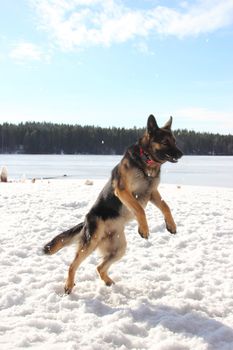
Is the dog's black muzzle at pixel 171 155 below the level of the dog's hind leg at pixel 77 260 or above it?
above

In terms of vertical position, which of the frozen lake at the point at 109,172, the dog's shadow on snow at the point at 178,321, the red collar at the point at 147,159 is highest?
the red collar at the point at 147,159

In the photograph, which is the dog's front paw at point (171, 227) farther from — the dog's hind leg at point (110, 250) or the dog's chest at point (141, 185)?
the dog's hind leg at point (110, 250)

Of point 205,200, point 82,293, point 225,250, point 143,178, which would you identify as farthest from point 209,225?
point 82,293

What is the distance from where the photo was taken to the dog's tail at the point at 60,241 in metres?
5.52

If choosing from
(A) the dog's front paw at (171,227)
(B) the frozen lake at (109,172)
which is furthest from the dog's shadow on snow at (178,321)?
(B) the frozen lake at (109,172)

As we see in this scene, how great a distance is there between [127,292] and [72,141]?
97792 mm

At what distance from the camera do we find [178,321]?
170 inches

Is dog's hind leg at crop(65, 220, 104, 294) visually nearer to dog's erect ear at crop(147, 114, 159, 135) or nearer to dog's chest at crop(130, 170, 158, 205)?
dog's chest at crop(130, 170, 158, 205)

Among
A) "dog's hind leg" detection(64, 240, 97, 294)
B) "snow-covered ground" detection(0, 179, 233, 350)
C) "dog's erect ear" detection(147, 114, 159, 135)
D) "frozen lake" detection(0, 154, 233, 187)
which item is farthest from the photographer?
"frozen lake" detection(0, 154, 233, 187)

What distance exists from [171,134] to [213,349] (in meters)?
3.03

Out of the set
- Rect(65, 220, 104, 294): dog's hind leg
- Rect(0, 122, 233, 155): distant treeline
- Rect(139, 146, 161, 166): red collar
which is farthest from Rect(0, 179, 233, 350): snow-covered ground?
Rect(0, 122, 233, 155): distant treeline

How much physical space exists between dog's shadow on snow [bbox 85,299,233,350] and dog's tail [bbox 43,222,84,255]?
0.96 meters

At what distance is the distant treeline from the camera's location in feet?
331

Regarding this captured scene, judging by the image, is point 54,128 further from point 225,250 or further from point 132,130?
point 225,250
